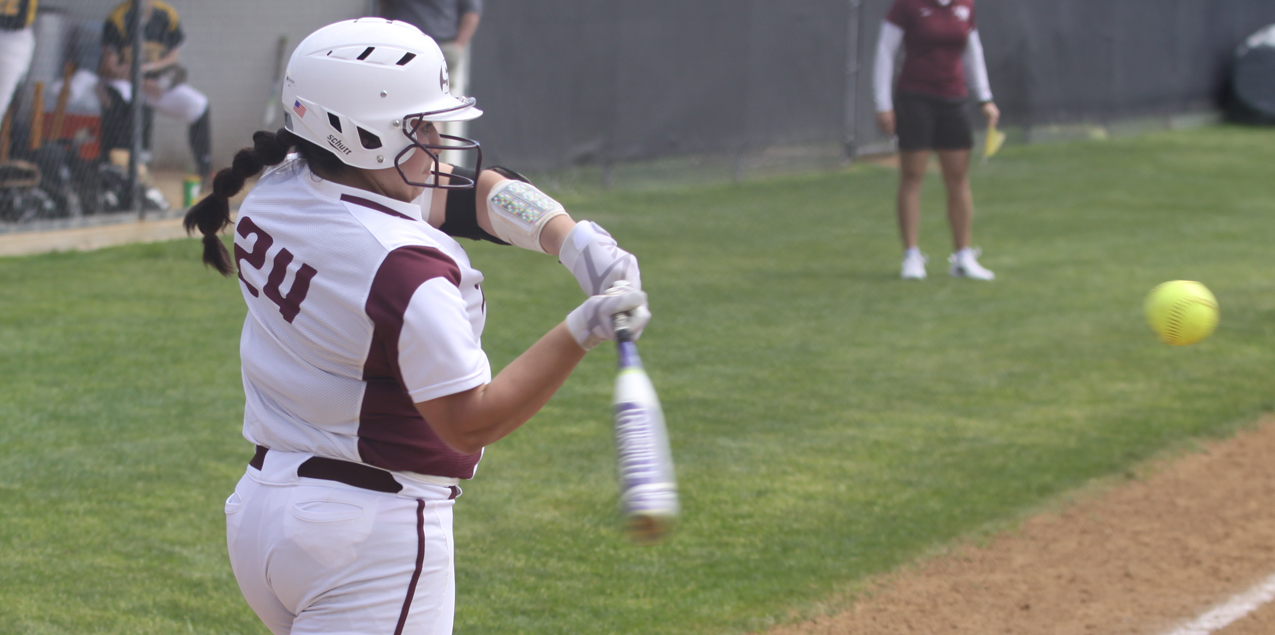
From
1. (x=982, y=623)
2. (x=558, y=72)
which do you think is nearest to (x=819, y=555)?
(x=982, y=623)

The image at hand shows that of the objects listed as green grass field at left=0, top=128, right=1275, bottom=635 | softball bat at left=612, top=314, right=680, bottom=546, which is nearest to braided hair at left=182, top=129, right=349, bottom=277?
softball bat at left=612, top=314, right=680, bottom=546

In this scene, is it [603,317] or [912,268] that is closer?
[603,317]

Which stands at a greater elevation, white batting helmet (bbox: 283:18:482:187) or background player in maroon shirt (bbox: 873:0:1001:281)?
white batting helmet (bbox: 283:18:482:187)

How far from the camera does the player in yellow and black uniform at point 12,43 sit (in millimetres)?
9102

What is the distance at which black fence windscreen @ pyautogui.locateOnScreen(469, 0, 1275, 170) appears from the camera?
12.8 meters

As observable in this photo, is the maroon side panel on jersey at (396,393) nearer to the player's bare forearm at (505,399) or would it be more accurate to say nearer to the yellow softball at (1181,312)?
the player's bare forearm at (505,399)

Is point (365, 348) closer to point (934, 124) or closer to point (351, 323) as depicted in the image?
point (351, 323)

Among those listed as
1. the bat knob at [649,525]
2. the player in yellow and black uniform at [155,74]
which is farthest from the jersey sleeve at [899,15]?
the bat knob at [649,525]

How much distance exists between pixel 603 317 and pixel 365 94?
630 mm

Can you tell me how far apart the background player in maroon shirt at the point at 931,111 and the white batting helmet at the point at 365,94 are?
7.32m

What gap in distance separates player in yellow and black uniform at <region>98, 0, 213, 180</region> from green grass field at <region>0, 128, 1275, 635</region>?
122 centimetres

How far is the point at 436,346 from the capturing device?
2.14 meters

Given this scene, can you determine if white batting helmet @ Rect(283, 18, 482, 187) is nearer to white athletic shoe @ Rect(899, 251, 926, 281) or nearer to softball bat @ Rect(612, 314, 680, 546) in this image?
softball bat @ Rect(612, 314, 680, 546)

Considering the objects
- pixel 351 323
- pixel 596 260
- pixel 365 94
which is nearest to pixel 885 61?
pixel 596 260
